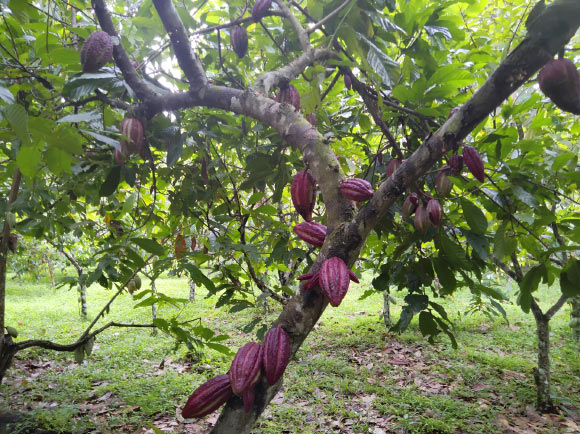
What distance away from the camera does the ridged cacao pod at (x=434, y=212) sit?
3.13 feet

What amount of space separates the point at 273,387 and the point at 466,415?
8.60ft

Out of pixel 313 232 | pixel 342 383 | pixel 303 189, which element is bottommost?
pixel 342 383

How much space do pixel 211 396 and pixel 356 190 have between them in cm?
50

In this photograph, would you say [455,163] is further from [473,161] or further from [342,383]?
[342,383]

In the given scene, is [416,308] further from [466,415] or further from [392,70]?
[466,415]

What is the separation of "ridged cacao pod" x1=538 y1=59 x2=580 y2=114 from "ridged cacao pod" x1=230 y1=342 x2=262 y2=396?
74 centimetres

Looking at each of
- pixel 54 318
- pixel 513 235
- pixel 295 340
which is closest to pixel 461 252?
pixel 513 235

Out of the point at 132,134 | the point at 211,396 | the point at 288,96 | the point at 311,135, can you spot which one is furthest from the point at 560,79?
the point at 132,134

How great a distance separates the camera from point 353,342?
4.54 metres

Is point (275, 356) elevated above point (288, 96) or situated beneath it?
situated beneath

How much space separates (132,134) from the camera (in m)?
1.08

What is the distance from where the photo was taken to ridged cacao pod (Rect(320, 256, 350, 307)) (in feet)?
2.17

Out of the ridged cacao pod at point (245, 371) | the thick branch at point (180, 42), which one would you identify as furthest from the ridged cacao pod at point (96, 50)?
the ridged cacao pod at point (245, 371)

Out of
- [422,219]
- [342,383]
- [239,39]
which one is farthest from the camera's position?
[342,383]
